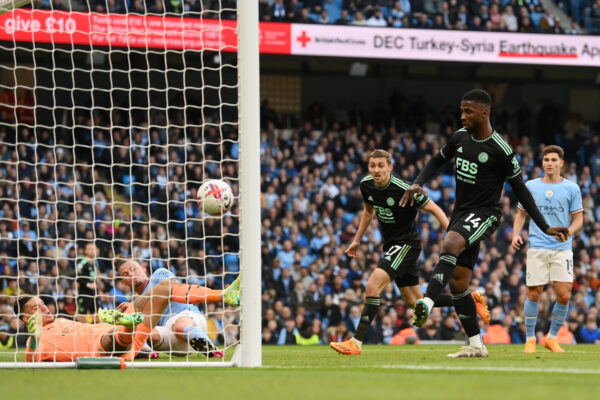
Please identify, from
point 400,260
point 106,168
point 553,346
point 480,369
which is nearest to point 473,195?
point 400,260

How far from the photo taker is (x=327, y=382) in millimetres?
5484

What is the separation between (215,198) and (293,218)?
1125 centimetres

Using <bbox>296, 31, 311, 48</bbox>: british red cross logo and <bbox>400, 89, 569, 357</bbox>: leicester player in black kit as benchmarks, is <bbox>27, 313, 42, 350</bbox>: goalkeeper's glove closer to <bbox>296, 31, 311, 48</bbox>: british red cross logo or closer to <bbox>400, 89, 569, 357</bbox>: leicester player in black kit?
<bbox>400, 89, 569, 357</bbox>: leicester player in black kit

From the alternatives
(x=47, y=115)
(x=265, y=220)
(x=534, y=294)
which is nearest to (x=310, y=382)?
(x=534, y=294)

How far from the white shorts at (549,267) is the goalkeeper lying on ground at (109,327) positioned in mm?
3597

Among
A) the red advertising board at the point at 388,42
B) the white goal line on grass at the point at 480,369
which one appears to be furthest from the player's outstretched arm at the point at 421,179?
the red advertising board at the point at 388,42

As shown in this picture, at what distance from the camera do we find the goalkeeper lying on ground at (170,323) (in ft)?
28.1

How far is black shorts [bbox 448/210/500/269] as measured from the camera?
7957 millimetres

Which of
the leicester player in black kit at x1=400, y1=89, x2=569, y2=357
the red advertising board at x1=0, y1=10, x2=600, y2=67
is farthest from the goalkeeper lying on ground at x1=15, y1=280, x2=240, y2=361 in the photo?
the red advertising board at x1=0, y1=10, x2=600, y2=67

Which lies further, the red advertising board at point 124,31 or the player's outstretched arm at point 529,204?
the red advertising board at point 124,31

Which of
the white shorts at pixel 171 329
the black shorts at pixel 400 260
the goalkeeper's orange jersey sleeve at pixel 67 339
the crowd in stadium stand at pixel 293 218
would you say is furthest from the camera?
the crowd in stadium stand at pixel 293 218

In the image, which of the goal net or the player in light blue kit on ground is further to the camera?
the goal net

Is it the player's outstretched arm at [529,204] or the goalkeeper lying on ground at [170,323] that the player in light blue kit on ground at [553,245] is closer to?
the player's outstretched arm at [529,204]

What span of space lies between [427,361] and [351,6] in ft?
52.0
